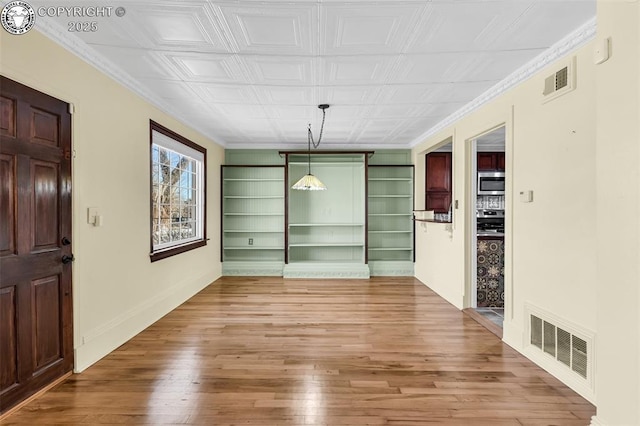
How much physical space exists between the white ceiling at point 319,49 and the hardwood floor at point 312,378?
2619 millimetres

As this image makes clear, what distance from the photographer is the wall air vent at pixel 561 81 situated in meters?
2.42

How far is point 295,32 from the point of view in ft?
7.78

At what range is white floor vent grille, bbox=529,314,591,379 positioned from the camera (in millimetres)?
2326

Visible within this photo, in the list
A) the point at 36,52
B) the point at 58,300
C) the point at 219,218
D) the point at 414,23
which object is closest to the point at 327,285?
the point at 219,218

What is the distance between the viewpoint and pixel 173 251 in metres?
4.26

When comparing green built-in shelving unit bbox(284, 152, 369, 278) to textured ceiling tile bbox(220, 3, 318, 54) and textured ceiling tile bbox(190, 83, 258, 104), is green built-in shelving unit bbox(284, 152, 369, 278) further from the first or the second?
textured ceiling tile bbox(220, 3, 318, 54)

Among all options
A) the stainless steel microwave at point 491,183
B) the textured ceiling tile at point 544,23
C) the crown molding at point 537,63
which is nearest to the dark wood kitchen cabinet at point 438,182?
the stainless steel microwave at point 491,183

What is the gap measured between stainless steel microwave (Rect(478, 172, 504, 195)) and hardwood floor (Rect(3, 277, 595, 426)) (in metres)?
3.01

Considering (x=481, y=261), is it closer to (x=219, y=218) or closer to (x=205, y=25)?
(x=205, y=25)

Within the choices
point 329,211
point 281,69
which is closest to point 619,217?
point 281,69

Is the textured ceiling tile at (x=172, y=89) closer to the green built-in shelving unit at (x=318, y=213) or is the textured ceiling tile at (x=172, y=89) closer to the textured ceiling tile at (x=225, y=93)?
the textured ceiling tile at (x=225, y=93)

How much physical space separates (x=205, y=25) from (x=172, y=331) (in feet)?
9.97

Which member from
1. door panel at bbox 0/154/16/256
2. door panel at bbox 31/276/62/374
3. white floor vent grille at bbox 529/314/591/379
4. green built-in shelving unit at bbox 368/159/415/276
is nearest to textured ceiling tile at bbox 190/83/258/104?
door panel at bbox 0/154/16/256

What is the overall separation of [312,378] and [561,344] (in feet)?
6.49
